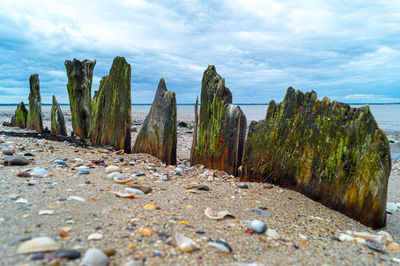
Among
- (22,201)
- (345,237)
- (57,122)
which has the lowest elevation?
(345,237)

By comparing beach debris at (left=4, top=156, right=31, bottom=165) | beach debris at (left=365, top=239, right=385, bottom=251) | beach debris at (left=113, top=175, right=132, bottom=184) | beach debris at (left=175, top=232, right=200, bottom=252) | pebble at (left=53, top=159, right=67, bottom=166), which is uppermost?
beach debris at (left=4, top=156, right=31, bottom=165)

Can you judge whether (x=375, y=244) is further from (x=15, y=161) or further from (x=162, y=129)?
(x=15, y=161)

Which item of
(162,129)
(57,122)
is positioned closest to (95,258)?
(162,129)

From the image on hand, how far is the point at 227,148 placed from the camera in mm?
4477

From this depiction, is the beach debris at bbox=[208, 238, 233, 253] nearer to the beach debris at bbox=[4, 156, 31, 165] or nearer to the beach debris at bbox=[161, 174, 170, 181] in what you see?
the beach debris at bbox=[161, 174, 170, 181]

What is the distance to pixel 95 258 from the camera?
1572 mm

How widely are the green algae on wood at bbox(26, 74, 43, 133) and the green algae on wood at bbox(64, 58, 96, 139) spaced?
169 centimetres

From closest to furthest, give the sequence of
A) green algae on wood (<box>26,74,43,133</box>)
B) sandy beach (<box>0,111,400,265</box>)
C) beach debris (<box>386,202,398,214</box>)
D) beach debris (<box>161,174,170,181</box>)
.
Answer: sandy beach (<box>0,111,400,265</box>), beach debris (<box>386,202,398,214</box>), beach debris (<box>161,174,170,181</box>), green algae on wood (<box>26,74,43,133</box>)

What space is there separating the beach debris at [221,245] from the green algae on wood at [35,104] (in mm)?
7994

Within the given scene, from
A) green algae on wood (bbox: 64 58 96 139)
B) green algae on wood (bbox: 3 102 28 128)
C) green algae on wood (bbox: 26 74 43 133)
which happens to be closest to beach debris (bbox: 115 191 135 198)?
green algae on wood (bbox: 64 58 96 139)

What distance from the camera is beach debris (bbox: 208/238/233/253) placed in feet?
6.16

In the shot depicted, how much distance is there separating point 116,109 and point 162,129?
143 cm

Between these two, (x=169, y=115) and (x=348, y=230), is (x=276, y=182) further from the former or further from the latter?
(x=169, y=115)

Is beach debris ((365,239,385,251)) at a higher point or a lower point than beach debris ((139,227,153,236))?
lower
